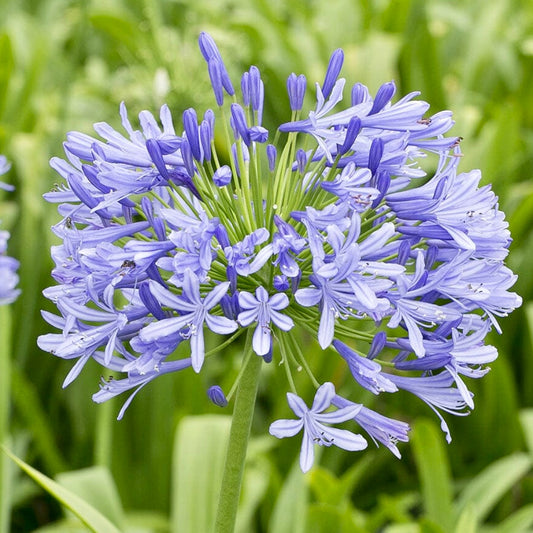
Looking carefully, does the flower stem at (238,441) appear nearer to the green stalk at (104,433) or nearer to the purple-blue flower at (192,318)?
the purple-blue flower at (192,318)

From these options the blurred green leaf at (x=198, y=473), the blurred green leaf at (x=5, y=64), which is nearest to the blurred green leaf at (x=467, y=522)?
the blurred green leaf at (x=198, y=473)

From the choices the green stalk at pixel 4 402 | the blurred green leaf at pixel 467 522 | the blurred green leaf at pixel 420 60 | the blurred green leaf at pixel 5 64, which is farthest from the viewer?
the blurred green leaf at pixel 420 60

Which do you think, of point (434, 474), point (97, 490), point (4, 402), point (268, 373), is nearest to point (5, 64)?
point (268, 373)

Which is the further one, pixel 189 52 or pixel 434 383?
pixel 189 52

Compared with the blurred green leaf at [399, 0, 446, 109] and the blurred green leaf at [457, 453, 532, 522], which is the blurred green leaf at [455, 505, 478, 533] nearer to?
the blurred green leaf at [457, 453, 532, 522]

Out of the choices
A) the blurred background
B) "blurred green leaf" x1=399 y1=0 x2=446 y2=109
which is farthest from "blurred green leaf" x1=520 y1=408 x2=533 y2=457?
"blurred green leaf" x1=399 y1=0 x2=446 y2=109

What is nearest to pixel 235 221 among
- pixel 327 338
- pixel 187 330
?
pixel 187 330

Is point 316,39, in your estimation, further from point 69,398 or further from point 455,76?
point 69,398
